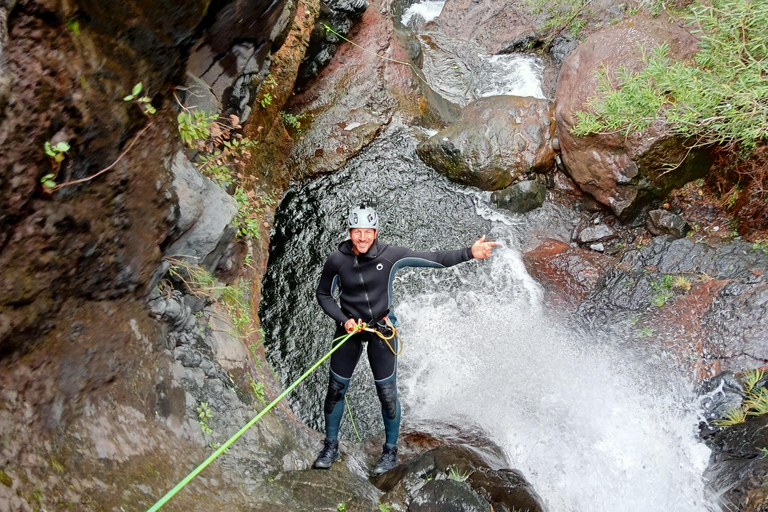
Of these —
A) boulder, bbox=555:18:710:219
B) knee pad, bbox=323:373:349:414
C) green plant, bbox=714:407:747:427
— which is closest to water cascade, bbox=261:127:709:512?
green plant, bbox=714:407:747:427

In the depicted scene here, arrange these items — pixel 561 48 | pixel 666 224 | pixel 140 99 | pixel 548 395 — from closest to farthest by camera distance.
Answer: pixel 140 99
pixel 548 395
pixel 666 224
pixel 561 48

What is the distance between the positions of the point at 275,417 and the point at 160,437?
4.48 feet

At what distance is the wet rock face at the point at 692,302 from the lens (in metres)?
5.27

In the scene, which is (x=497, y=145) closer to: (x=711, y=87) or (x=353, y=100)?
(x=353, y=100)

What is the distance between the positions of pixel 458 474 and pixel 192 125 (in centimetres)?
418

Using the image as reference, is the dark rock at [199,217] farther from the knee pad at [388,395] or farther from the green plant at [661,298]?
the green plant at [661,298]

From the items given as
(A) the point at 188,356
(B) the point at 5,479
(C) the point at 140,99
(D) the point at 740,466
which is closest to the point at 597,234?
(D) the point at 740,466

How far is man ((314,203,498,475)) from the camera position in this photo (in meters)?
4.24

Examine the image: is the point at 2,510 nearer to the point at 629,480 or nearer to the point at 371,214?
the point at 371,214

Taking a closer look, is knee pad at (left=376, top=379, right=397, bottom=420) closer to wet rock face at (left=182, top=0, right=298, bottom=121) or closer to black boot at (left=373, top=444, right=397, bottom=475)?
black boot at (left=373, top=444, right=397, bottom=475)

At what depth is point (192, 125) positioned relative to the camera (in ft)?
15.0

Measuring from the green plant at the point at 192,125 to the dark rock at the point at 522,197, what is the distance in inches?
194

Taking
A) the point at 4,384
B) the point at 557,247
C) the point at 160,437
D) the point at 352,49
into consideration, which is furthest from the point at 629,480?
the point at 352,49

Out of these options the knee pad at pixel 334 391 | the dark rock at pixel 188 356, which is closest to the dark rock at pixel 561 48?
the knee pad at pixel 334 391
